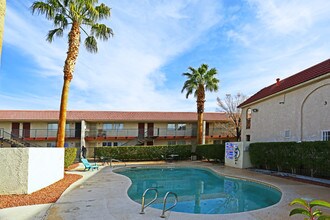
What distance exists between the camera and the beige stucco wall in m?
16.3

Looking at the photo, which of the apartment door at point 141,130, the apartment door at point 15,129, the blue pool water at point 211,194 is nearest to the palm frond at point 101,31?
the blue pool water at point 211,194

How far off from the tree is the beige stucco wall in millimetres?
11149

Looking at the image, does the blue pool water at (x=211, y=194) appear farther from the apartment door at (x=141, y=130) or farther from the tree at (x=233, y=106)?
the tree at (x=233, y=106)

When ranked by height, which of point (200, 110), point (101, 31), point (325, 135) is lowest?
point (325, 135)

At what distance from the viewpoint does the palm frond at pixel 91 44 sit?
62.1 ft

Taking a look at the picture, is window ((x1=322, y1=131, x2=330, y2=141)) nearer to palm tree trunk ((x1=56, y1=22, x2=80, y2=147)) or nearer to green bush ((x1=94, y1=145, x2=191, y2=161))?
palm tree trunk ((x1=56, y1=22, x2=80, y2=147))

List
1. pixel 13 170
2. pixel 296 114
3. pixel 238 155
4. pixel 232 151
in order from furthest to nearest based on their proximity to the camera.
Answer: pixel 232 151, pixel 238 155, pixel 296 114, pixel 13 170

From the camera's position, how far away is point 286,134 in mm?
19781

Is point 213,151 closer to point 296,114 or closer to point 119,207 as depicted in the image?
point 296,114

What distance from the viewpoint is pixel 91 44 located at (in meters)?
19.0

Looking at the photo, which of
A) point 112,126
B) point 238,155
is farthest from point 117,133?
point 238,155

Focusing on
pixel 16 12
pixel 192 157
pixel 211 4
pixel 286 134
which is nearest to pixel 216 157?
pixel 192 157

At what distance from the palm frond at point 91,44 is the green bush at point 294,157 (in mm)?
14021

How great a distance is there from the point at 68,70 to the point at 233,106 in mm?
25951
